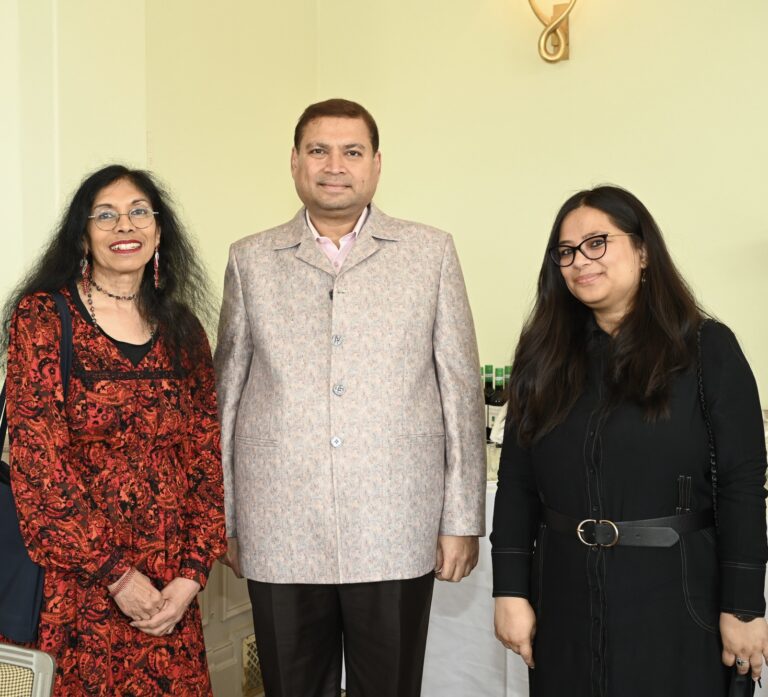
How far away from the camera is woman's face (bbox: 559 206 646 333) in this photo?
5.03 ft

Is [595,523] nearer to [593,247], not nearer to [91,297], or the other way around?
[593,247]

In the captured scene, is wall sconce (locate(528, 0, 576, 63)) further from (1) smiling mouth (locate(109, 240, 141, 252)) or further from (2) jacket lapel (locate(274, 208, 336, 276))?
(1) smiling mouth (locate(109, 240, 141, 252))

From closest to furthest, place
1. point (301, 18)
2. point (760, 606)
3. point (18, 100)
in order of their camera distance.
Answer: point (760, 606) → point (18, 100) → point (301, 18)

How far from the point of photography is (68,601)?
154cm

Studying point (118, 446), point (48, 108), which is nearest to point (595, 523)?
point (118, 446)

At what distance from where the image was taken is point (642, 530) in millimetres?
1450

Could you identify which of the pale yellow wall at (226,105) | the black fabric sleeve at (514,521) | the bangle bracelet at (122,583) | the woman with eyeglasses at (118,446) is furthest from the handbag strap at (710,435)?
the pale yellow wall at (226,105)

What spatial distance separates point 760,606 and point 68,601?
3.75 ft

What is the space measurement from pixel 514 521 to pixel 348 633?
444 millimetres

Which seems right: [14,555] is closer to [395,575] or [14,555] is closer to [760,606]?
[395,575]

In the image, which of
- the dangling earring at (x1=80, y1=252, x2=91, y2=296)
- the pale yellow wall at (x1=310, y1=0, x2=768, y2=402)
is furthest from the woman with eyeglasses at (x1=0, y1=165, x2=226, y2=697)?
the pale yellow wall at (x1=310, y1=0, x2=768, y2=402)

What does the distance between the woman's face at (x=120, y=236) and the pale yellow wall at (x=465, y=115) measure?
25.8 inches

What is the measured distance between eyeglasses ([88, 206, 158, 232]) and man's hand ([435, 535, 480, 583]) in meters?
0.86

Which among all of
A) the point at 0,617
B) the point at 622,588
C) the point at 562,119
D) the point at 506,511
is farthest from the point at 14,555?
the point at 562,119
